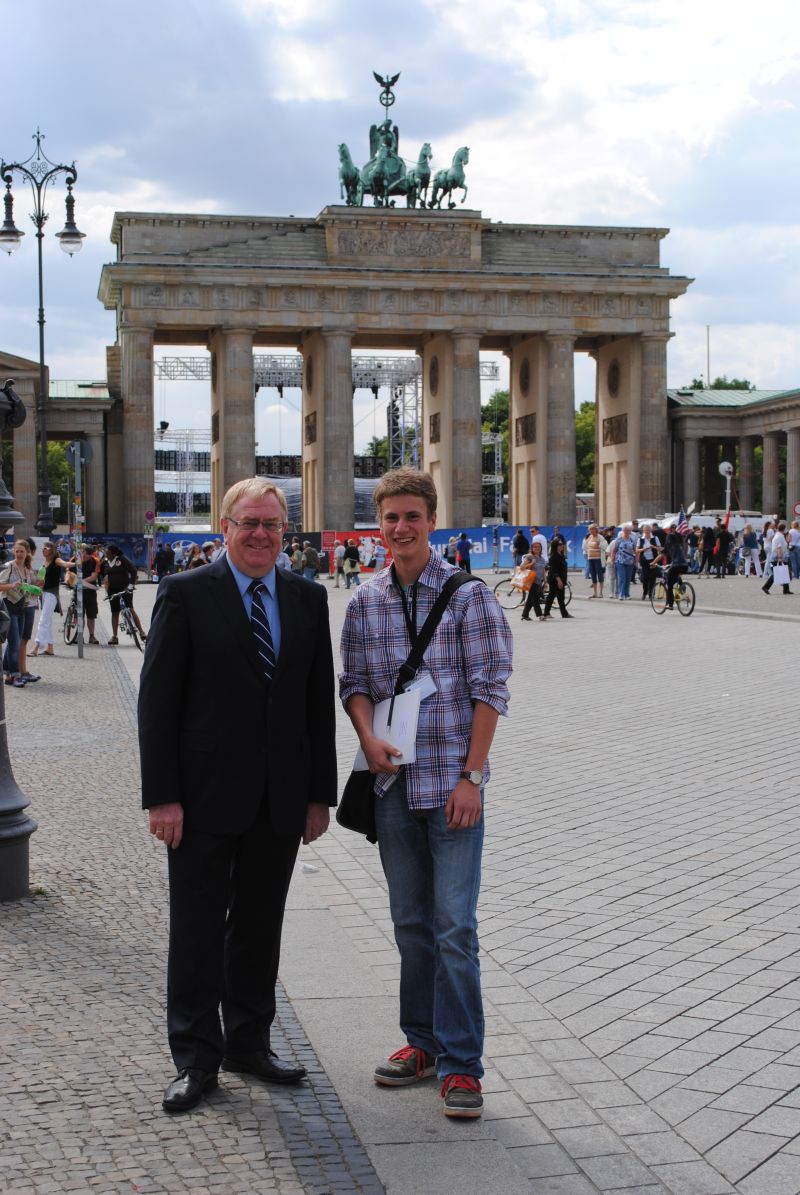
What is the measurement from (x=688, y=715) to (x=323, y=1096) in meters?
9.84

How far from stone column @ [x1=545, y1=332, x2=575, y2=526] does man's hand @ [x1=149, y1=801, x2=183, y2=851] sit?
76573mm

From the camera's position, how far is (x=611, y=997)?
19.1 ft

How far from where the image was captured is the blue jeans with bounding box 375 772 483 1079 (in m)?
4.82

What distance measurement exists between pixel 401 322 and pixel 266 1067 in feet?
252

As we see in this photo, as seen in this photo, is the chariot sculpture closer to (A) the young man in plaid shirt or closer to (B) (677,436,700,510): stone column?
(B) (677,436,700,510): stone column

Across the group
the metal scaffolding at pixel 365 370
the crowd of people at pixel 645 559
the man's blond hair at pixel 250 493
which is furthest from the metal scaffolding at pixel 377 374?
the man's blond hair at pixel 250 493

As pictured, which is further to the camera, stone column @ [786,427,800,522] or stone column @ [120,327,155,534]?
stone column @ [786,427,800,522]

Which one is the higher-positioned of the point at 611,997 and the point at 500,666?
the point at 500,666

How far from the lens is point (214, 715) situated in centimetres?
486

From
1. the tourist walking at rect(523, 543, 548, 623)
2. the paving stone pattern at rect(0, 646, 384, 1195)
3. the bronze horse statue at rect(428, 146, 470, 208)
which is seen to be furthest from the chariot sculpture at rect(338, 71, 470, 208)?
the paving stone pattern at rect(0, 646, 384, 1195)

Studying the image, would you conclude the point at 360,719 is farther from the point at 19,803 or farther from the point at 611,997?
the point at 19,803

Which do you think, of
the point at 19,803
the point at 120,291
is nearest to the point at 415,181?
the point at 120,291

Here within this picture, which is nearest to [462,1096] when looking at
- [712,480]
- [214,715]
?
[214,715]

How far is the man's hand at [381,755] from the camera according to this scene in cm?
486
